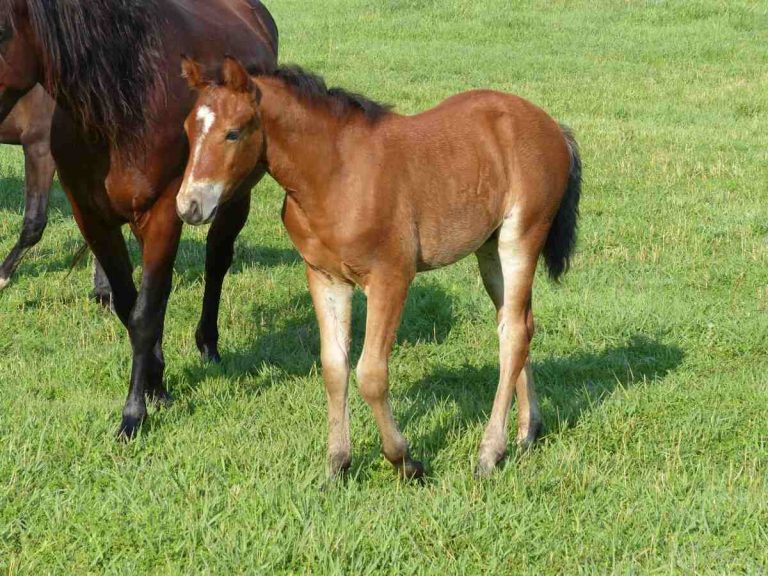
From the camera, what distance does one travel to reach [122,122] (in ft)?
16.1

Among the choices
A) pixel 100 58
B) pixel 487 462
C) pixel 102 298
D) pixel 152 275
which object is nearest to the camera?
pixel 487 462

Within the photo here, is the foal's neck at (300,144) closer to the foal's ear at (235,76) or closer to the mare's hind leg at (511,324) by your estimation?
the foal's ear at (235,76)

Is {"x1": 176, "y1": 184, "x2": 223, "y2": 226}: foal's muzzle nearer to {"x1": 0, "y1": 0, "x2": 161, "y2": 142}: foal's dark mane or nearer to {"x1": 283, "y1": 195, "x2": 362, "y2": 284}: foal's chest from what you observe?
{"x1": 283, "y1": 195, "x2": 362, "y2": 284}: foal's chest

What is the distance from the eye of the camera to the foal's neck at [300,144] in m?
3.94

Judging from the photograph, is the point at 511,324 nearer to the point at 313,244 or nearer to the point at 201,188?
the point at 313,244

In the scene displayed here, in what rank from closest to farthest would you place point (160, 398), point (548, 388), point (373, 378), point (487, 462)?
point (373, 378) < point (487, 462) < point (160, 398) < point (548, 388)

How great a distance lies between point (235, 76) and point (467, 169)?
1156 mm

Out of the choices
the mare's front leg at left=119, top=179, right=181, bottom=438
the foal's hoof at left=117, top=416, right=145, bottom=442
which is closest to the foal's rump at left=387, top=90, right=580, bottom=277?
the mare's front leg at left=119, top=179, right=181, bottom=438

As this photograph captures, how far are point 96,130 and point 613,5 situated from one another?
19518 mm

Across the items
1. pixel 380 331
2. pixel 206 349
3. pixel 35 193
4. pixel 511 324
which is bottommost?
pixel 206 349

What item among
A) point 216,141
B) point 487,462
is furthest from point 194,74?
point 487,462

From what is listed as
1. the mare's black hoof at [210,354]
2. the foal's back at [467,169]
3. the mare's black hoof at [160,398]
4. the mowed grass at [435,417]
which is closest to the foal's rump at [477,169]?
the foal's back at [467,169]

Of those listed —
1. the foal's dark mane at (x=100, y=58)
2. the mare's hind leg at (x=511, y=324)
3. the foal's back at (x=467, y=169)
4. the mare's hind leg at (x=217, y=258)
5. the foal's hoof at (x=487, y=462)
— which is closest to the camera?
the foal's back at (x=467, y=169)

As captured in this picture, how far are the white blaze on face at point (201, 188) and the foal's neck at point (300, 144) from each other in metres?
0.27
